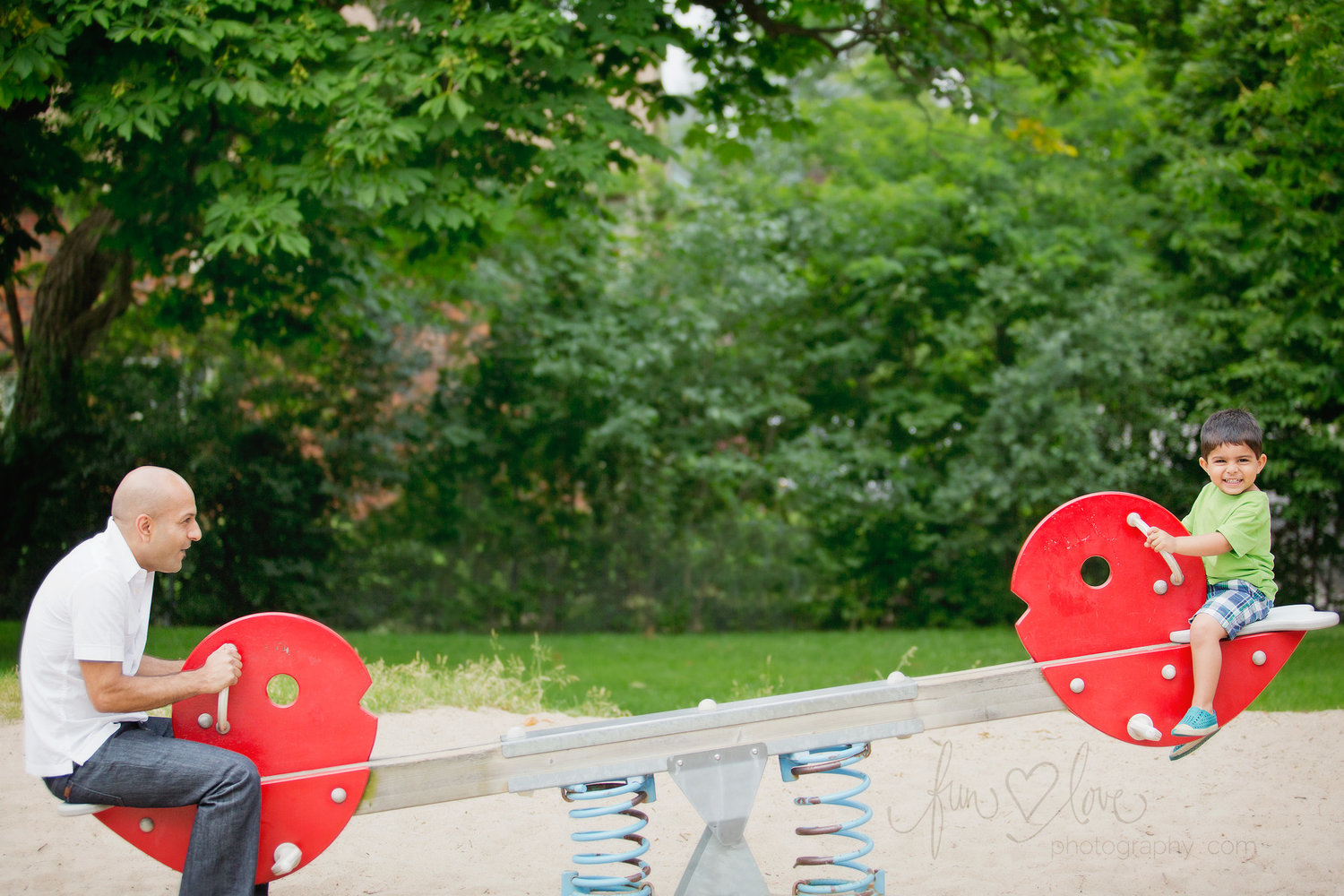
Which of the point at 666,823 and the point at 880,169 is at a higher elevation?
the point at 880,169

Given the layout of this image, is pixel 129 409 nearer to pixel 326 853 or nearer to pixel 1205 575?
pixel 326 853

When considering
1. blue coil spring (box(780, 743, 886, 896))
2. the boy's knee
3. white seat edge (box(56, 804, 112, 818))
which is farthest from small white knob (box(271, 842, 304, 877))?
the boy's knee

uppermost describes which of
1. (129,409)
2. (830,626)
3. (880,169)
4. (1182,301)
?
(880,169)

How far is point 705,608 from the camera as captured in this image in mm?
13375

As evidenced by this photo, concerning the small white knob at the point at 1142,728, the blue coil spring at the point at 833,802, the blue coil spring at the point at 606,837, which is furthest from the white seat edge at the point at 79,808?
the small white knob at the point at 1142,728

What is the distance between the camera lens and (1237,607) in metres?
3.61

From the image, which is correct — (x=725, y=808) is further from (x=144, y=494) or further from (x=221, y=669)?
(x=144, y=494)

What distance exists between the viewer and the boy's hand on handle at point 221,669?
10.3ft

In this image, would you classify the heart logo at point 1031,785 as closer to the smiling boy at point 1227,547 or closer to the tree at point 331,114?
the smiling boy at point 1227,547

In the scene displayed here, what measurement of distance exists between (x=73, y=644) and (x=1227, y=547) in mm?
3683

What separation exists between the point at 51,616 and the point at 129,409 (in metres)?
9.58

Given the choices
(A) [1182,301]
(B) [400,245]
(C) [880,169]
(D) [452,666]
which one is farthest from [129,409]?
(A) [1182,301]

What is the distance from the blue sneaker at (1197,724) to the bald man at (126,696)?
122 inches

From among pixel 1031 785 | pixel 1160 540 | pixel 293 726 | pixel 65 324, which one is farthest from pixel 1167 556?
pixel 65 324
